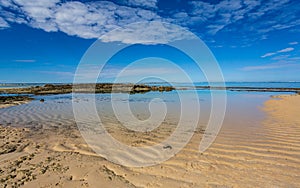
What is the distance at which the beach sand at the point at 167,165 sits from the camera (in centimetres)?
435

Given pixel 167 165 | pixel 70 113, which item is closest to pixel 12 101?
pixel 70 113

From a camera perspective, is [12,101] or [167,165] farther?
[12,101]

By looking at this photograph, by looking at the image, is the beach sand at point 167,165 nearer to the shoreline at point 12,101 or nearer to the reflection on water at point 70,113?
the reflection on water at point 70,113

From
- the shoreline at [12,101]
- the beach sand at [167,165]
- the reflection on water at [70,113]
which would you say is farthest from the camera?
the shoreline at [12,101]

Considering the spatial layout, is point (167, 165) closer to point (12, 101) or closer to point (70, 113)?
point (70, 113)

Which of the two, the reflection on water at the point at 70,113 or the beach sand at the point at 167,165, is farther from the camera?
the reflection on water at the point at 70,113

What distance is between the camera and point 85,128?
952 cm

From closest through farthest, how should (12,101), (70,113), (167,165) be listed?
(167,165)
(70,113)
(12,101)

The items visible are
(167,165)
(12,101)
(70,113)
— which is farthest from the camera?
(12,101)

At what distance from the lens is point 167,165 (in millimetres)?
5215

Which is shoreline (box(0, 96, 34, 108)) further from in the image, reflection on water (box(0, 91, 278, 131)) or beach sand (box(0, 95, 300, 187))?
beach sand (box(0, 95, 300, 187))

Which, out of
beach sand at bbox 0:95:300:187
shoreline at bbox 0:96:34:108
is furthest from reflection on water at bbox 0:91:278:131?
beach sand at bbox 0:95:300:187

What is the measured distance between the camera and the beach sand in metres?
4.35

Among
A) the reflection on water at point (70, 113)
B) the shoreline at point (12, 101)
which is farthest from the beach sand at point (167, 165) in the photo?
the shoreline at point (12, 101)
